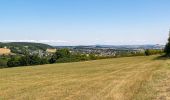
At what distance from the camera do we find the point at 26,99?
1705cm

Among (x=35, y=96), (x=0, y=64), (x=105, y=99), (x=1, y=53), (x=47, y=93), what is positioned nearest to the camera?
(x=105, y=99)

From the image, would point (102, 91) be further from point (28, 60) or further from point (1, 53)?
point (1, 53)

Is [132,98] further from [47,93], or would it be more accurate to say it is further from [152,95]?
[47,93]

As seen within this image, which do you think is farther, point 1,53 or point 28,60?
point 1,53

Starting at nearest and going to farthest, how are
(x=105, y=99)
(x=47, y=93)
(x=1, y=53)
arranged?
(x=105, y=99) → (x=47, y=93) → (x=1, y=53)

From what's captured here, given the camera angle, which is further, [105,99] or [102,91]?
[102,91]

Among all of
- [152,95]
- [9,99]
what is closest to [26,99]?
[9,99]

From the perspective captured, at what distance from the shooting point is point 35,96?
18078 millimetres

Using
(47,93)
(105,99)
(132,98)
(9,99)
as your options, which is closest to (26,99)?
(9,99)

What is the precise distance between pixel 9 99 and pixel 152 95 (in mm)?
7495

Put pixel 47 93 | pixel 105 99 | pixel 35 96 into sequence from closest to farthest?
pixel 105 99 < pixel 35 96 < pixel 47 93

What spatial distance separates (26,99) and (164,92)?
7.72 meters

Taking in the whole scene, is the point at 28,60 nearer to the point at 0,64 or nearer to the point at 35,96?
the point at 0,64

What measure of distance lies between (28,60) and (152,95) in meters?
87.7
